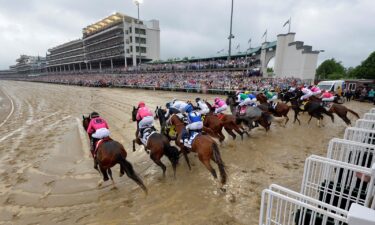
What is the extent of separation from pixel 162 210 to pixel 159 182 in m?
1.02

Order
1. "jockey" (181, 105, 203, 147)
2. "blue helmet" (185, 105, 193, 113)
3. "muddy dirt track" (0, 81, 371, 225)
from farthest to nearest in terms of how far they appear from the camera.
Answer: "blue helmet" (185, 105, 193, 113)
"jockey" (181, 105, 203, 147)
"muddy dirt track" (0, 81, 371, 225)

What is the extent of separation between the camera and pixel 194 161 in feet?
18.4

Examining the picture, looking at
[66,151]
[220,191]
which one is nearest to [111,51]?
[66,151]

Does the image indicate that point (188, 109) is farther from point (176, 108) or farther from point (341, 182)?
point (341, 182)

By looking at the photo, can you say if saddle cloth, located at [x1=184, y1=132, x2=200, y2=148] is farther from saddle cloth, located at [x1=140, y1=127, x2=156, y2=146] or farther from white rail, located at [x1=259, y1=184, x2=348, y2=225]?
white rail, located at [x1=259, y1=184, x2=348, y2=225]

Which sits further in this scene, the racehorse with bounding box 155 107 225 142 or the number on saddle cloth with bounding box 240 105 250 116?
the number on saddle cloth with bounding box 240 105 250 116

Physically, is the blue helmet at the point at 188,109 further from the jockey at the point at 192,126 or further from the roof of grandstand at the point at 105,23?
the roof of grandstand at the point at 105,23

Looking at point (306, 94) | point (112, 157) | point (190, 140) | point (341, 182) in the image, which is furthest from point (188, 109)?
point (306, 94)

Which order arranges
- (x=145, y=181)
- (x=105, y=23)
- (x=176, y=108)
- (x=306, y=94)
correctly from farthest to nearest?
1. (x=105, y=23)
2. (x=306, y=94)
3. (x=176, y=108)
4. (x=145, y=181)

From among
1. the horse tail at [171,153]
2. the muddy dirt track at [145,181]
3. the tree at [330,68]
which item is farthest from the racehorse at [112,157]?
the tree at [330,68]

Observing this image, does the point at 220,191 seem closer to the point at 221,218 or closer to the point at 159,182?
the point at 221,218

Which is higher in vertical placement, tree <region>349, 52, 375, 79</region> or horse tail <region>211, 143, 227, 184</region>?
tree <region>349, 52, 375, 79</region>

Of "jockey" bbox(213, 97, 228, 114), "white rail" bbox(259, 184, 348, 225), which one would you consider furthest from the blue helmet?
"white rail" bbox(259, 184, 348, 225)

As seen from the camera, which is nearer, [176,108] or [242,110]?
[176,108]
